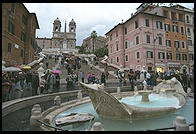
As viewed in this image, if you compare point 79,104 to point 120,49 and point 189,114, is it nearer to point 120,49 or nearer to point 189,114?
point 189,114

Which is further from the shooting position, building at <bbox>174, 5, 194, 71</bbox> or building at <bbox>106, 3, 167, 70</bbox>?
building at <bbox>174, 5, 194, 71</bbox>

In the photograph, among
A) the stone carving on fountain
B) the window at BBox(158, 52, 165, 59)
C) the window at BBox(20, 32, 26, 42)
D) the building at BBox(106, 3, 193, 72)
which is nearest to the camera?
the stone carving on fountain

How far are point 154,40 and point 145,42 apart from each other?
72.8 inches

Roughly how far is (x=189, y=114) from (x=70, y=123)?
539 cm

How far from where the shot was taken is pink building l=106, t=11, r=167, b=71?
29.2 metres

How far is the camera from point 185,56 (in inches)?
1289

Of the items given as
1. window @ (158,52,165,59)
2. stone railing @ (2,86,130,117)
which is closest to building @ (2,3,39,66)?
stone railing @ (2,86,130,117)

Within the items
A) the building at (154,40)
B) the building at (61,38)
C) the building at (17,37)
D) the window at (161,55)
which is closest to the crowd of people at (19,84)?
the building at (17,37)

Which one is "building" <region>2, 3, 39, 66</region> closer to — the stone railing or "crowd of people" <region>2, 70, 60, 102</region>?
"crowd of people" <region>2, 70, 60, 102</region>

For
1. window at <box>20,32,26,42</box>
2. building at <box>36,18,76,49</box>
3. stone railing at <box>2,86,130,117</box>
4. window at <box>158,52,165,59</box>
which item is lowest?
stone railing at <box>2,86,130,117</box>

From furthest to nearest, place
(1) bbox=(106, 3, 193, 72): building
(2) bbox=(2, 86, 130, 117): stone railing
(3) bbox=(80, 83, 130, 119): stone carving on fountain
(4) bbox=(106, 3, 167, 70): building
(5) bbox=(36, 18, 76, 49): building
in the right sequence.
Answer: (5) bbox=(36, 18, 76, 49): building < (1) bbox=(106, 3, 193, 72): building < (4) bbox=(106, 3, 167, 70): building < (2) bbox=(2, 86, 130, 117): stone railing < (3) bbox=(80, 83, 130, 119): stone carving on fountain

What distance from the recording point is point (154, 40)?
2795 cm

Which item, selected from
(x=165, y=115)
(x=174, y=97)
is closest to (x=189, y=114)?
(x=165, y=115)

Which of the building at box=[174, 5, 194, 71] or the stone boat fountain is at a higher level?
the building at box=[174, 5, 194, 71]
